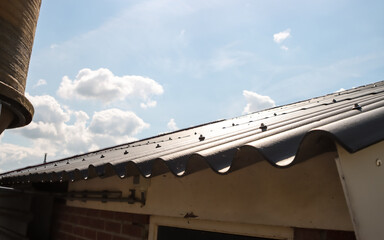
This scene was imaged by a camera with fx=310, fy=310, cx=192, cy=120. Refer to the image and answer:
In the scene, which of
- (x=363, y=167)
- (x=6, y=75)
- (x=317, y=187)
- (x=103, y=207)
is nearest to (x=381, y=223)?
(x=363, y=167)

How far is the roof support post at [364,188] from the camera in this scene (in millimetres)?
1094

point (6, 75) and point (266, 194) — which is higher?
point (6, 75)

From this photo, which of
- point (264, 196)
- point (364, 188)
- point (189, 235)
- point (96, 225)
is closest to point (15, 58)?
point (96, 225)

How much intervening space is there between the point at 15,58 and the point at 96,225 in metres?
2.35

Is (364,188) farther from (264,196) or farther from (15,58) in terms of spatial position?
(15,58)

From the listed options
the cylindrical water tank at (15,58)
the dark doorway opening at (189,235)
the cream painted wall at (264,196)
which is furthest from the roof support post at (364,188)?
the cylindrical water tank at (15,58)

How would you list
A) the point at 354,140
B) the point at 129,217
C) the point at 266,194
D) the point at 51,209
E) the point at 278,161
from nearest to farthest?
the point at 354,140 → the point at 278,161 → the point at 266,194 → the point at 129,217 → the point at 51,209

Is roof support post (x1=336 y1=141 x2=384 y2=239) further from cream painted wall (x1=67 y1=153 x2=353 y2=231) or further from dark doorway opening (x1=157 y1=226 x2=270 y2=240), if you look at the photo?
dark doorway opening (x1=157 y1=226 x2=270 y2=240)

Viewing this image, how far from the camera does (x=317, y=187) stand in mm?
1561

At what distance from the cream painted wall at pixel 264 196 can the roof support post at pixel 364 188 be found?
0.28 meters

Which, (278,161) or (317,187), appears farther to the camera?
(317,187)

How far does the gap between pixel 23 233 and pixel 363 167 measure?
605 centimetres

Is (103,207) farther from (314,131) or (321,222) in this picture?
(314,131)

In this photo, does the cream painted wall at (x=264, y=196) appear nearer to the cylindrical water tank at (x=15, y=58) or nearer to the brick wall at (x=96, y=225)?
the brick wall at (x=96, y=225)
